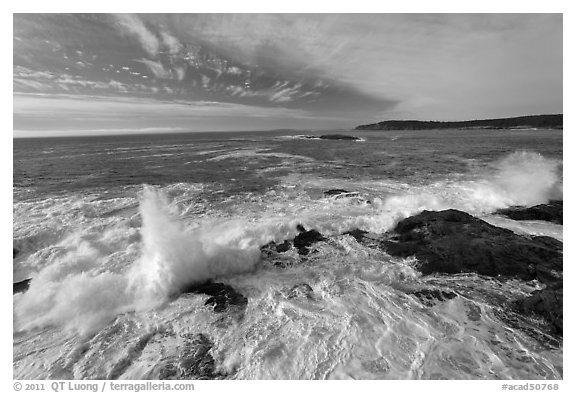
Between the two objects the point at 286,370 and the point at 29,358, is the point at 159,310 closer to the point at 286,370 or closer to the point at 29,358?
the point at 29,358

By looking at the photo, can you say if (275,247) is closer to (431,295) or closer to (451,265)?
(431,295)

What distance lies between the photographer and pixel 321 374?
5.79 m

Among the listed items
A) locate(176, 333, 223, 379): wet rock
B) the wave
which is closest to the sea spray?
the wave

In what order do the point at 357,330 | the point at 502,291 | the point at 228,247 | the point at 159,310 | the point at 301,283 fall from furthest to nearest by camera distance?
the point at 228,247
the point at 301,283
the point at 502,291
the point at 159,310
the point at 357,330

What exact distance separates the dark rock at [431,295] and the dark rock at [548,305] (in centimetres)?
173

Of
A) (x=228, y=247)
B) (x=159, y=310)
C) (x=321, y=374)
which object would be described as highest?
(x=228, y=247)

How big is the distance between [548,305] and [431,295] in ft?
9.06

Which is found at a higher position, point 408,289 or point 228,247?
point 228,247

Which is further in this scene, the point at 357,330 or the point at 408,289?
the point at 408,289

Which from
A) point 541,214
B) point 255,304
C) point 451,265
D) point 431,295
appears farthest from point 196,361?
point 541,214

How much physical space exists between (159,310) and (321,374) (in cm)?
475

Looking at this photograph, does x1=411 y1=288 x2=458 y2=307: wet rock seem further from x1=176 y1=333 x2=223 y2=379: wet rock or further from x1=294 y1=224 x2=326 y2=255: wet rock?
x1=176 y1=333 x2=223 y2=379: wet rock

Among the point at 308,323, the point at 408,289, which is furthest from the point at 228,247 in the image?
the point at 408,289

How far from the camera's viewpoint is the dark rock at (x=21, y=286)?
881 cm
